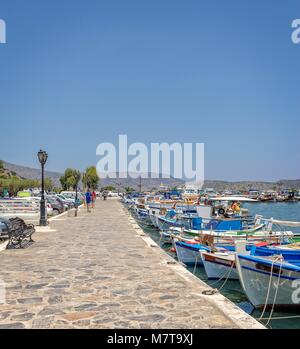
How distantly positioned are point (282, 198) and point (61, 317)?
12663cm

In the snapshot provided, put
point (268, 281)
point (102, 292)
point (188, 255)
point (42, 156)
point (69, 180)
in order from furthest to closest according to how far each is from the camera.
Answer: point (69, 180), point (42, 156), point (188, 255), point (268, 281), point (102, 292)

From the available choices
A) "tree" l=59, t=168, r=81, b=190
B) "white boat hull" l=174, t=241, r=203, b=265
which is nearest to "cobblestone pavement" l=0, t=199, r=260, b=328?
"white boat hull" l=174, t=241, r=203, b=265

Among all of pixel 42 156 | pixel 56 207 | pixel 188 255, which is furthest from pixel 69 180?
pixel 188 255

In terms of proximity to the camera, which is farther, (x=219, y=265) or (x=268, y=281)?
(x=219, y=265)

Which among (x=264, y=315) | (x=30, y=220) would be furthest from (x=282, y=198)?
(x=264, y=315)

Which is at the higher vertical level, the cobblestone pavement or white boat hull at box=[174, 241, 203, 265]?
the cobblestone pavement

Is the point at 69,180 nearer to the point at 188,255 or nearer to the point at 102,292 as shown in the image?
the point at 188,255

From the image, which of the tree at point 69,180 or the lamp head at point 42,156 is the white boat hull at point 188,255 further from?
the tree at point 69,180

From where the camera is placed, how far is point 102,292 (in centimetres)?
767

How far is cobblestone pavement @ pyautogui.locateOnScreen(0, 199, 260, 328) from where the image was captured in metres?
5.98

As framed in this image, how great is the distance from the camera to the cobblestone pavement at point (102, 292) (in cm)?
598

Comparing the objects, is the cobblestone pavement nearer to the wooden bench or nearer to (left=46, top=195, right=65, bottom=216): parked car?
the wooden bench
